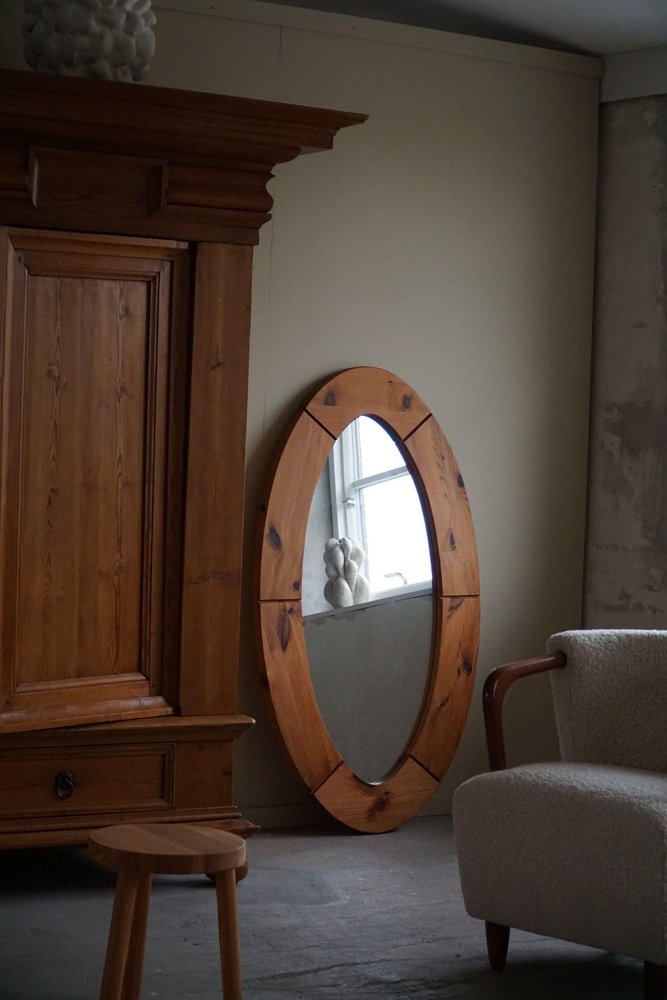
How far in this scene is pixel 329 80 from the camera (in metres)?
3.79

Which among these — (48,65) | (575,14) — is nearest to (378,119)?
(575,14)

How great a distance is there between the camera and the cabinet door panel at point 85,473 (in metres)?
2.93

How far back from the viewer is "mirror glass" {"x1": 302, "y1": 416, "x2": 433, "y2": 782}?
3725 mm

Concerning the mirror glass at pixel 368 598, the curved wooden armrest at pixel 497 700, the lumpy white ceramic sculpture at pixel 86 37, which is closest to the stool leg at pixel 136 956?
the curved wooden armrest at pixel 497 700

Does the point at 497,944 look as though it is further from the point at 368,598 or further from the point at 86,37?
the point at 86,37

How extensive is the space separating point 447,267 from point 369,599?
1.09 metres

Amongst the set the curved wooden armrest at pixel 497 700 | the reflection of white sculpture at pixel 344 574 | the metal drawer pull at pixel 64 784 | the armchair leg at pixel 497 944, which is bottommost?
the armchair leg at pixel 497 944

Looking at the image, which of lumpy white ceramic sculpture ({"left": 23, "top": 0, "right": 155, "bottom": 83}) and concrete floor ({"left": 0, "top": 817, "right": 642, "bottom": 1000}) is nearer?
concrete floor ({"left": 0, "top": 817, "right": 642, "bottom": 1000})

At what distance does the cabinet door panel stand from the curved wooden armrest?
84cm

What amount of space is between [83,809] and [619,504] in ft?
6.76

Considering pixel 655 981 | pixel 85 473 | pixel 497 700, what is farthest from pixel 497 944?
pixel 85 473

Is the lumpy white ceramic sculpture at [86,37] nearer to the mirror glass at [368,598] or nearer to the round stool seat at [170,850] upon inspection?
the mirror glass at [368,598]

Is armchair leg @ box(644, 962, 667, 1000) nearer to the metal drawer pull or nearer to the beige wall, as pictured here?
the metal drawer pull

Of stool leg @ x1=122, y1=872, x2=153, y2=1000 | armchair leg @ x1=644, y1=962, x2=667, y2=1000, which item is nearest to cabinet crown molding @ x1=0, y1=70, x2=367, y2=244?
stool leg @ x1=122, y1=872, x2=153, y2=1000
